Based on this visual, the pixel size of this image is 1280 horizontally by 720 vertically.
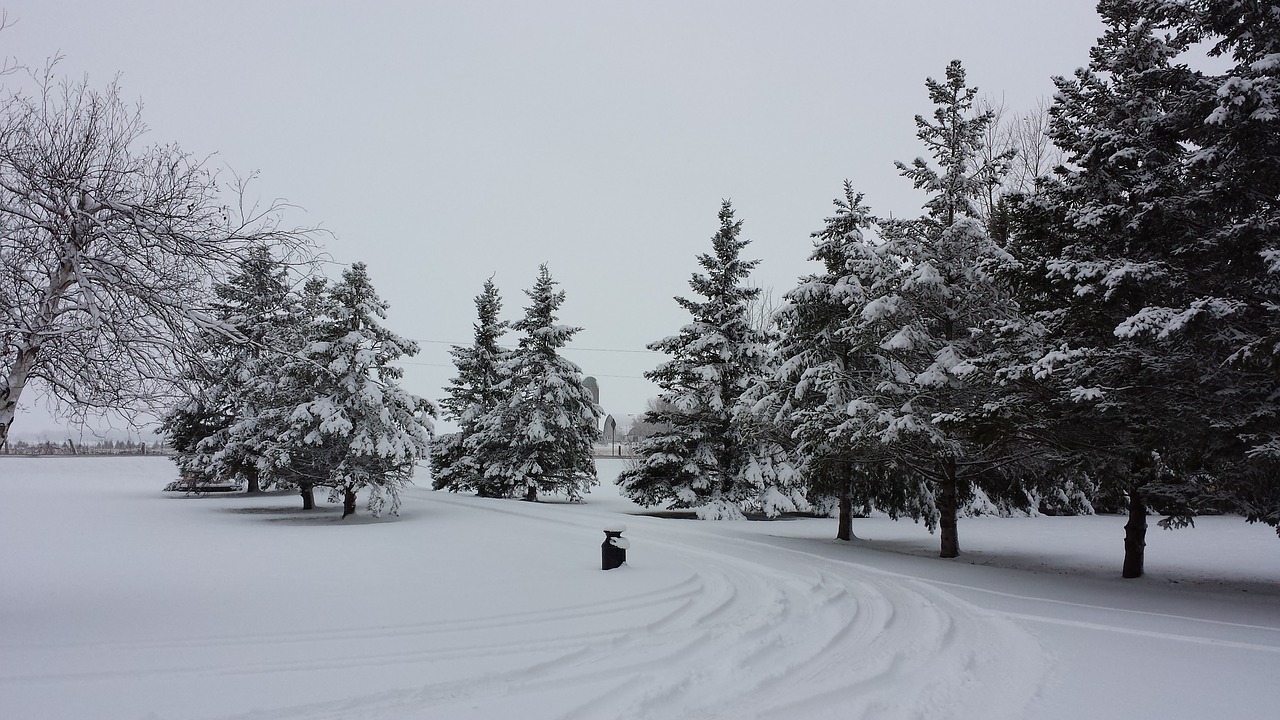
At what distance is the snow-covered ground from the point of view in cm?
501

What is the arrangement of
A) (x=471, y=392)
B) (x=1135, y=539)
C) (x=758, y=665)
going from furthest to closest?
(x=471, y=392), (x=1135, y=539), (x=758, y=665)

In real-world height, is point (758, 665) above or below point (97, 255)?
below

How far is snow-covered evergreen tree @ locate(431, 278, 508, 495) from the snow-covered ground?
17.5 metres

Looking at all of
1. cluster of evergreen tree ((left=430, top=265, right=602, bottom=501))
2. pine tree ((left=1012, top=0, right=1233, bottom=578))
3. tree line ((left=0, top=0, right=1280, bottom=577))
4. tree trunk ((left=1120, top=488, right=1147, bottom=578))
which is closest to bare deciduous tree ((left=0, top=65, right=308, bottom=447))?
tree line ((left=0, top=0, right=1280, bottom=577))

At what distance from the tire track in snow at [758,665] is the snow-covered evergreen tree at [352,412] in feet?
45.0

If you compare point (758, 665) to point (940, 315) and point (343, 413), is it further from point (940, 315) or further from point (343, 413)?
point (343, 413)

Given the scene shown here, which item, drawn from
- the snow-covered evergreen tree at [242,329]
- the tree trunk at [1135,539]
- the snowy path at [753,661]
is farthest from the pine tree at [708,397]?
the snow-covered evergreen tree at [242,329]

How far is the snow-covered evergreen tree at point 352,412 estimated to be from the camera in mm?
19984

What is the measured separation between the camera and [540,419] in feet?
92.5

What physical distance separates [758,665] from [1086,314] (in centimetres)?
825

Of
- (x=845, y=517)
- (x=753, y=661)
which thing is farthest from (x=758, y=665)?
(x=845, y=517)

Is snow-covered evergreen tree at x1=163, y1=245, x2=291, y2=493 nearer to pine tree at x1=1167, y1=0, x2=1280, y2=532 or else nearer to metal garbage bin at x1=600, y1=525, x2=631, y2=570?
metal garbage bin at x1=600, y1=525, x2=631, y2=570

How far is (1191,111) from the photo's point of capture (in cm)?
920

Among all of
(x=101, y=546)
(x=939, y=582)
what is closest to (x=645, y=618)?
(x=939, y=582)
